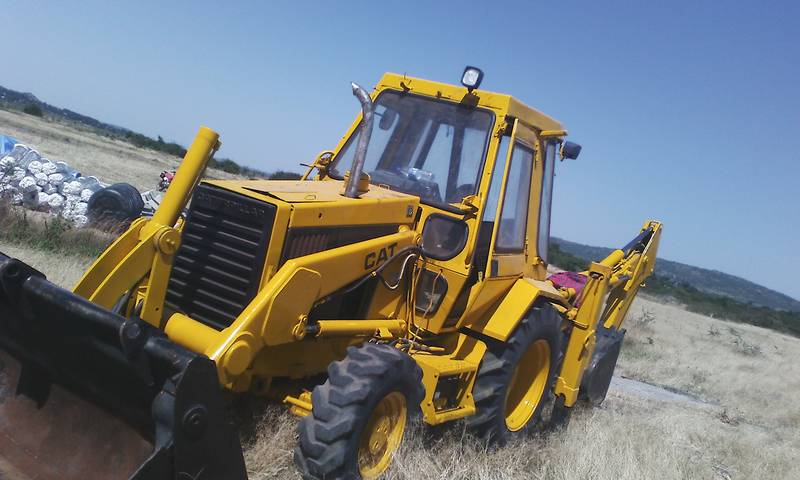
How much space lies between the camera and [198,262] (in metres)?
4.09

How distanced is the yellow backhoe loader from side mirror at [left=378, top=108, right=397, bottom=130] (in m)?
0.02

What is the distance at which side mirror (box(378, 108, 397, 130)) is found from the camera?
18.4ft

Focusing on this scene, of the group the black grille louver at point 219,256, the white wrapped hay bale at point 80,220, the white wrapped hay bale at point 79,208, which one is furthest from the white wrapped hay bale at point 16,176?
the black grille louver at point 219,256

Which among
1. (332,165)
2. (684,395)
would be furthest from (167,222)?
(684,395)

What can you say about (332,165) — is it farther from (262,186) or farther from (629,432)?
(629,432)

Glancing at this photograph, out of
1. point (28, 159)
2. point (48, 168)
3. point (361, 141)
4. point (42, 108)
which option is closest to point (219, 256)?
point (361, 141)

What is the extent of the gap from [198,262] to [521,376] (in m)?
3.35

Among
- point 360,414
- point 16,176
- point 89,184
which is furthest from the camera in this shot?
point 89,184

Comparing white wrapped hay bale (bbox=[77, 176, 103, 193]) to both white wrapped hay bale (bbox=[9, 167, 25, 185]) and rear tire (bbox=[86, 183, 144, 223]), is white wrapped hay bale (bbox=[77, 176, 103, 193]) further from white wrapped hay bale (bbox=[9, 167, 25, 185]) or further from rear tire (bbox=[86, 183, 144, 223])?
rear tire (bbox=[86, 183, 144, 223])

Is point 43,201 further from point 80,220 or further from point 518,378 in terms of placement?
point 518,378

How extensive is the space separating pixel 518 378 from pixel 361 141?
2884mm

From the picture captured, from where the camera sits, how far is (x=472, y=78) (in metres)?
5.29

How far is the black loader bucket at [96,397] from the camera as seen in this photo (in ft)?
9.56

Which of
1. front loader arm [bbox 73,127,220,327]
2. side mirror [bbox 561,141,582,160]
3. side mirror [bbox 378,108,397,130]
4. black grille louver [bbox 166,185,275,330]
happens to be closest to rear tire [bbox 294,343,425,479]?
black grille louver [bbox 166,185,275,330]
